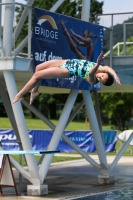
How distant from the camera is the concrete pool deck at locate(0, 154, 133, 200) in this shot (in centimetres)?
1695

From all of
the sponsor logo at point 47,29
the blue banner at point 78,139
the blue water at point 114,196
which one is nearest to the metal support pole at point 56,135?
the blue water at point 114,196

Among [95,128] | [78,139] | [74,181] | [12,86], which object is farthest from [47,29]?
[78,139]

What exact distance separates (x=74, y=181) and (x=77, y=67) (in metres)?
12.0

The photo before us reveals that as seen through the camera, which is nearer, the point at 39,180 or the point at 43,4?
the point at 39,180

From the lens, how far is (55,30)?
1650cm

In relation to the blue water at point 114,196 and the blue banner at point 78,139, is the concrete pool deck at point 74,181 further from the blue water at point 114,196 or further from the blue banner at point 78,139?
the blue banner at point 78,139

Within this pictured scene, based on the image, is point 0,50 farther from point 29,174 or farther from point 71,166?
point 71,166

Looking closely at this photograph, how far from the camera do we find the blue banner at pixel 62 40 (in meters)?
15.9

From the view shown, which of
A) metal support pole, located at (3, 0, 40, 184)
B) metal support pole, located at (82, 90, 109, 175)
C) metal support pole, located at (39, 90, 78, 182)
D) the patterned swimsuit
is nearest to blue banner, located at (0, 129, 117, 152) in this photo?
metal support pole, located at (82, 90, 109, 175)

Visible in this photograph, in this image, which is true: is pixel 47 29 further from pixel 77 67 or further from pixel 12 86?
pixel 77 67

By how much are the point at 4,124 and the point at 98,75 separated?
57832 mm

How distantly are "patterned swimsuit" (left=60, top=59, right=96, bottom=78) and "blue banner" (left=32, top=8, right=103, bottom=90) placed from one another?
6.28 meters

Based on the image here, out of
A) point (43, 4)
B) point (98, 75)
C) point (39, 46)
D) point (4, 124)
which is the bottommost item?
point (4, 124)

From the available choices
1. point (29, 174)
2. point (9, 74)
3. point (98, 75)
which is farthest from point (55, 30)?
point (98, 75)
